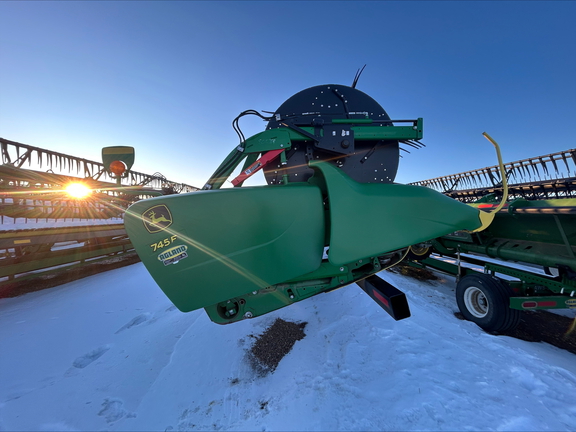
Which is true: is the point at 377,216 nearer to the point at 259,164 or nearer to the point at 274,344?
the point at 259,164

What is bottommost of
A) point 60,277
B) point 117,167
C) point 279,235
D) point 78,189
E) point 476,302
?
point 476,302

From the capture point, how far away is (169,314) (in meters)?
3.15

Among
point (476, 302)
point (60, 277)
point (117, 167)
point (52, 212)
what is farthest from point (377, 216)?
point (52, 212)

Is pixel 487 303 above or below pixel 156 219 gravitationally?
below

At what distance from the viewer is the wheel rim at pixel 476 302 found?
2979 millimetres

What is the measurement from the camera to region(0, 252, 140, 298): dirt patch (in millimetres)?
4344

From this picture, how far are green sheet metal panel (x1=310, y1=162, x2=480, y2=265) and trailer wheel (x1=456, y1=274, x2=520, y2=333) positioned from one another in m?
2.03

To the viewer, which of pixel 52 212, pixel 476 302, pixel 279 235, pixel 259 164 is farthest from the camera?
pixel 52 212

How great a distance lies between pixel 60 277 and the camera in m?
5.16

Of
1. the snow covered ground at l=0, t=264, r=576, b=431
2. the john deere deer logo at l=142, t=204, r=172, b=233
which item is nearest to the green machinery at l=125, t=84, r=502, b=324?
the john deere deer logo at l=142, t=204, r=172, b=233

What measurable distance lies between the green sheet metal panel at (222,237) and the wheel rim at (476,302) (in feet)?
10.1

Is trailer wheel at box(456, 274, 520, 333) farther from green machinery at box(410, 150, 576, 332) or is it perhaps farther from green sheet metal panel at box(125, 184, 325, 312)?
green sheet metal panel at box(125, 184, 325, 312)

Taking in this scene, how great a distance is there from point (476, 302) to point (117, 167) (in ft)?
15.2

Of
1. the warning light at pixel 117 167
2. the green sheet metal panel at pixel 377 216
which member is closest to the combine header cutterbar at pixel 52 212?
the warning light at pixel 117 167
